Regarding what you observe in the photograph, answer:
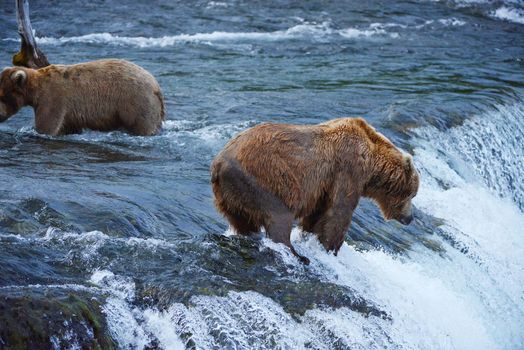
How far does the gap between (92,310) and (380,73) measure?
1093cm

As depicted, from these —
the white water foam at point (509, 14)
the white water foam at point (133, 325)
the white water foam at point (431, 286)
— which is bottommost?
the white water foam at point (431, 286)

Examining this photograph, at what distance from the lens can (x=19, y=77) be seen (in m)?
9.89

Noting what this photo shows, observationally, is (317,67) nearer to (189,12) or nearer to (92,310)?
(189,12)

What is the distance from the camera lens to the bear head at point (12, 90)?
9.91 m


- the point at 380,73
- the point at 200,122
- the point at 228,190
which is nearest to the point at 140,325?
the point at 228,190

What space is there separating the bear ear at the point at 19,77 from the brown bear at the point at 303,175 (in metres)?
4.62

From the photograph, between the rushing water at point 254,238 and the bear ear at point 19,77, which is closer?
the rushing water at point 254,238

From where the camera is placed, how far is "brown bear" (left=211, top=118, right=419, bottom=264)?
19.3 ft

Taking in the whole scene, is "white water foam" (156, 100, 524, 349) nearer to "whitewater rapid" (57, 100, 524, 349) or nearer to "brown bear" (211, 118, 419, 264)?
"whitewater rapid" (57, 100, 524, 349)

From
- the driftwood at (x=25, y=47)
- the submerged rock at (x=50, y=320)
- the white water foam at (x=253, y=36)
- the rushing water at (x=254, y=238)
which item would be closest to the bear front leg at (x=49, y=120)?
the rushing water at (x=254, y=238)

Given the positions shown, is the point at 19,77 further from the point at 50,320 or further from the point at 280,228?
the point at 50,320

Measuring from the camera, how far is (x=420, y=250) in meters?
7.94

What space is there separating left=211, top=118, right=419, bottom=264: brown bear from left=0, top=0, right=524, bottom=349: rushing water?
0.19 metres

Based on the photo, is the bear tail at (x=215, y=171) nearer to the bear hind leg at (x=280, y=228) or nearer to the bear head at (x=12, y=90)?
the bear hind leg at (x=280, y=228)
